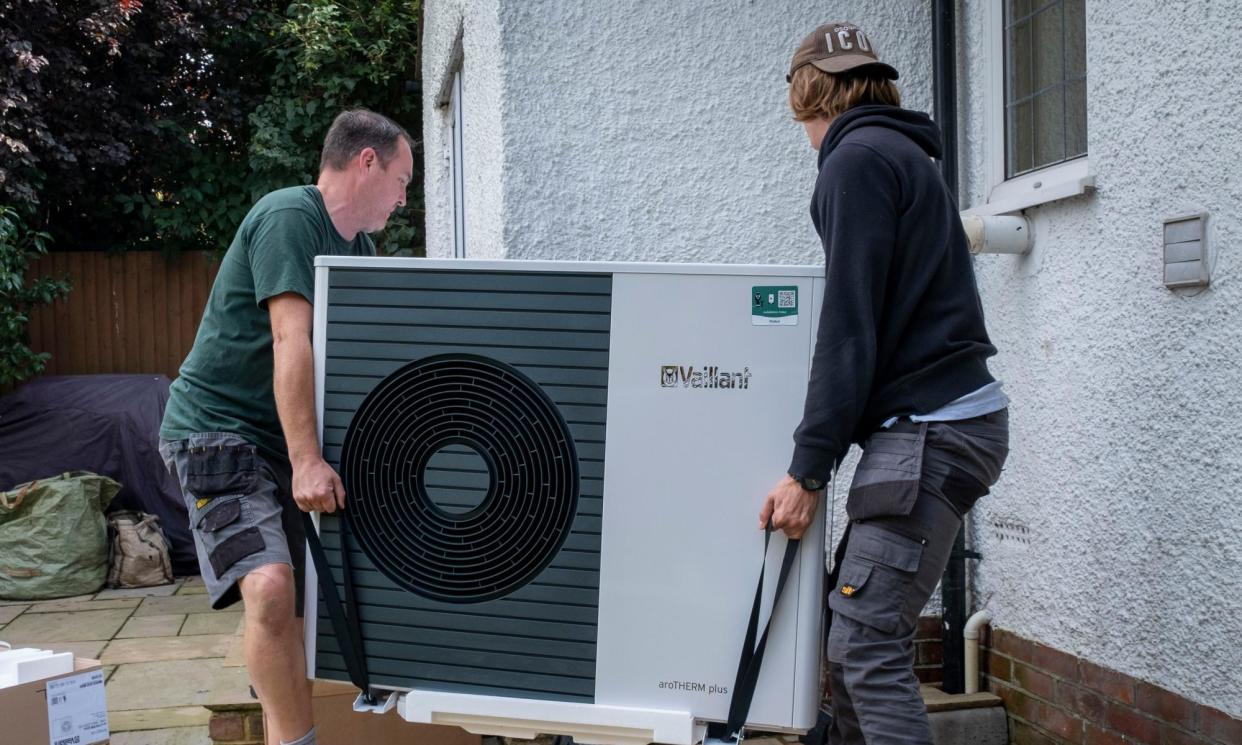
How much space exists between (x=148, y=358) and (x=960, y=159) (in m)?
7.51

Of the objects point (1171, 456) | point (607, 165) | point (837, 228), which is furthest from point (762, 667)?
point (607, 165)

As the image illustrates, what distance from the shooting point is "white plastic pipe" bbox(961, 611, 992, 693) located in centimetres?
320

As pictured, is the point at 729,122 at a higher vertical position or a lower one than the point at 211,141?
lower

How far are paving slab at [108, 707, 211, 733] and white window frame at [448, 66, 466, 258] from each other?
7.12 feet

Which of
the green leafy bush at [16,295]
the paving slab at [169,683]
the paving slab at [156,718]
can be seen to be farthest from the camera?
the green leafy bush at [16,295]

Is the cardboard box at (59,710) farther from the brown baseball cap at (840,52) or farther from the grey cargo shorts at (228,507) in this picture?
the brown baseball cap at (840,52)

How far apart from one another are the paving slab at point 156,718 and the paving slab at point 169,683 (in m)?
0.05

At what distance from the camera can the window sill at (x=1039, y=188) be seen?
272 centimetres

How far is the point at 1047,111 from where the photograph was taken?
305 centimetres

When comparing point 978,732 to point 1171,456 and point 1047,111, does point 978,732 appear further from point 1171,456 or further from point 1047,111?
point 1047,111

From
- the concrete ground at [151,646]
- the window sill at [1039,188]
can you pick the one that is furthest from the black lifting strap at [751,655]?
the concrete ground at [151,646]

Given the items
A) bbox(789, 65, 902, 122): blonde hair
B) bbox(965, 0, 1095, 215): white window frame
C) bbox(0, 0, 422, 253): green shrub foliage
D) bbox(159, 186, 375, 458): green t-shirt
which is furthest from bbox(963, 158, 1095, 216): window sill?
bbox(0, 0, 422, 253): green shrub foliage

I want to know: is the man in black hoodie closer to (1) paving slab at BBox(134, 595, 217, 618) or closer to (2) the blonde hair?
(2) the blonde hair

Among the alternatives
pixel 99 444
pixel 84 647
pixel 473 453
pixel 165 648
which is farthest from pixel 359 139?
pixel 99 444
